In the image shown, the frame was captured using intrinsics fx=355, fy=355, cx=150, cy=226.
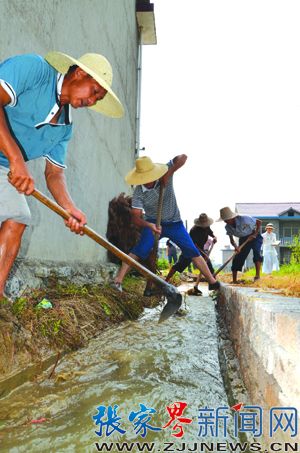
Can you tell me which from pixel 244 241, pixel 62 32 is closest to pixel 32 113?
pixel 62 32

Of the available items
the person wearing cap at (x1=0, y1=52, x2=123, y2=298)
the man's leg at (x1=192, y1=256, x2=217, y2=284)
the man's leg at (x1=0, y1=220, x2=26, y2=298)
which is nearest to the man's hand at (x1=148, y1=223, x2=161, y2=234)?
the man's leg at (x1=192, y1=256, x2=217, y2=284)

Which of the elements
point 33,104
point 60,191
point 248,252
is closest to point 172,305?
point 60,191

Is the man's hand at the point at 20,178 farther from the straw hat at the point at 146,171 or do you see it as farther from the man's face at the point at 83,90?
the straw hat at the point at 146,171

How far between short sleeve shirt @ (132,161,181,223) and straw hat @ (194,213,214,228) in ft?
8.50

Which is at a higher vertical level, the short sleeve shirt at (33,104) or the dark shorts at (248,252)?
the short sleeve shirt at (33,104)

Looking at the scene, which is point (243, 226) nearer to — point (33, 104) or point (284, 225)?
point (33, 104)

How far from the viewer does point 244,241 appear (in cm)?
680

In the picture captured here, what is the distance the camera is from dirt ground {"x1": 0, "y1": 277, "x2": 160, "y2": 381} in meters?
2.11

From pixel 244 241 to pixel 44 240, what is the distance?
176 inches

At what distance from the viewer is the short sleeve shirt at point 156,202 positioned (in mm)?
4695

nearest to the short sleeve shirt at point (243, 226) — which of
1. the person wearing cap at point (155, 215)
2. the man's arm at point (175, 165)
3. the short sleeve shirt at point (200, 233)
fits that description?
the short sleeve shirt at point (200, 233)

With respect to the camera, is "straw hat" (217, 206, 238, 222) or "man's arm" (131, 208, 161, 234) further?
"straw hat" (217, 206, 238, 222)

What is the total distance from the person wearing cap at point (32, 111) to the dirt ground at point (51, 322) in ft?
1.06

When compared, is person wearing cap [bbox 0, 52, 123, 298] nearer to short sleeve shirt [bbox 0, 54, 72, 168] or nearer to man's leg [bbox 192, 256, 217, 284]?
short sleeve shirt [bbox 0, 54, 72, 168]
